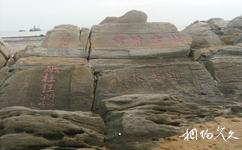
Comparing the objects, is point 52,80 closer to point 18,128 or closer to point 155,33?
point 18,128

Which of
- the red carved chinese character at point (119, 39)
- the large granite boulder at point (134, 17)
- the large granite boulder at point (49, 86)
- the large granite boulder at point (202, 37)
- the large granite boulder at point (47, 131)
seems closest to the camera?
the large granite boulder at point (47, 131)

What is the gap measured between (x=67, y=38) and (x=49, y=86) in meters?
2.63

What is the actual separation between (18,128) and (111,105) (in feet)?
7.06

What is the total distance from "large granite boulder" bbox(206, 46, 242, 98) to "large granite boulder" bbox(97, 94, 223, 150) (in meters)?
0.79

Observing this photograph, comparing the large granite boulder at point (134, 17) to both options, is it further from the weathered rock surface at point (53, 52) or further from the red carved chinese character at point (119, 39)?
the weathered rock surface at point (53, 52)

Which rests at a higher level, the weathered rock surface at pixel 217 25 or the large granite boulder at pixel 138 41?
the large granite boulder at pixel 138 41

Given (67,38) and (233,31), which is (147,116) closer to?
(67,38)

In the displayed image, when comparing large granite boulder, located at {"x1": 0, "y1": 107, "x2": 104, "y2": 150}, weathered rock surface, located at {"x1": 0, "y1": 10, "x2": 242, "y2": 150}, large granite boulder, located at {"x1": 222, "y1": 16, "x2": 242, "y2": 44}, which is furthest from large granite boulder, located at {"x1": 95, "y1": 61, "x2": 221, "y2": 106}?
large granite boulder, located at {"x1": 222, "y1": 16, "x2": 242, "y2": 44}

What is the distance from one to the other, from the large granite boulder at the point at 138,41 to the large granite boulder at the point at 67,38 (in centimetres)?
30

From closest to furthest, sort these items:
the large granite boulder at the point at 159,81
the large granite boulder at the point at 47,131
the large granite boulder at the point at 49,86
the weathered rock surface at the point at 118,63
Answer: the large granite boulder at the point at 47,131 < the large granite boulder at the point at 49,86 < the large granite boulder at the point at 159,81 < the weathered rock surface at the point at 118,63

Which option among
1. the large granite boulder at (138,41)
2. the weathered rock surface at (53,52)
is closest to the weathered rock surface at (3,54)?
the weathered rock surface at (53,52)

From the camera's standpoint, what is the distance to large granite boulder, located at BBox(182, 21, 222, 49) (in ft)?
43.0

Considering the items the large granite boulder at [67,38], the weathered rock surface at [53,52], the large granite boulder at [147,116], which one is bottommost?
the large granite boulder at [147,116]

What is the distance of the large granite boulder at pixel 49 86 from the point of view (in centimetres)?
1005
